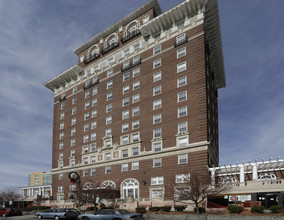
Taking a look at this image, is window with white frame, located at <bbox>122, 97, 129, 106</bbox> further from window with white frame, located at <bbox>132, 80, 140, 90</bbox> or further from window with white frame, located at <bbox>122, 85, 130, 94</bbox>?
window with white frame, located at <bbox>132, 80, 140, 90</bbox>

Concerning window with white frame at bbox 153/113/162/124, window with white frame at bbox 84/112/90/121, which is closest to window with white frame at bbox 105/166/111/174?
window with white frame at bbox 84/112/90/121

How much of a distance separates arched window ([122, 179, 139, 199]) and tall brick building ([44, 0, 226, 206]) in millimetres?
170

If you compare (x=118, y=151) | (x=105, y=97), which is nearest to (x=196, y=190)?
(x=118, y=151)

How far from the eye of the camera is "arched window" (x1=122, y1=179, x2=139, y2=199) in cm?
5038

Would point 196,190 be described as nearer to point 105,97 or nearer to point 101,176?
point 101,176

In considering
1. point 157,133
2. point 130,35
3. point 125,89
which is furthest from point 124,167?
point 130,35

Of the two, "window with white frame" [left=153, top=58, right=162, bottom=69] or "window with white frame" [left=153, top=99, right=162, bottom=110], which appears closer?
"window with white frame" [left=153, top=99, right=162, bottom=110]

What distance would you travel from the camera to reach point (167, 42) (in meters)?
53.4

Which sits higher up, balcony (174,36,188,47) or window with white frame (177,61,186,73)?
balcony (174,36,188,47)

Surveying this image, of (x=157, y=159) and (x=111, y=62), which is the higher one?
(x=111, y=62)

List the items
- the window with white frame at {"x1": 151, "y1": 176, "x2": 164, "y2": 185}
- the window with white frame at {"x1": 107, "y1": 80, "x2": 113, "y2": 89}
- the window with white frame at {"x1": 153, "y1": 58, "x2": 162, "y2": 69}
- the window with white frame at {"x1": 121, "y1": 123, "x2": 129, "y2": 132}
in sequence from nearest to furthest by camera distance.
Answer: the window with white frame at {"x1": 151, "y1": 176, "x2": 164, "y2": 185}, the window with white frame at {"x1": 153, "y1": 58, "x2": 162, "y2": 69}, the window with white frame at {"x1": 121, "y1": 123, "x2": 129, "y2": 132}, the window with white frame at {"x1": 107, "y1": 80, "x2": 113, "y2": 89}

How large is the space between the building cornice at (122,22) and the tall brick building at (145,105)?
0.21 m

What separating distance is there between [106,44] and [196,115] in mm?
30342

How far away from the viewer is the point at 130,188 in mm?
51375
